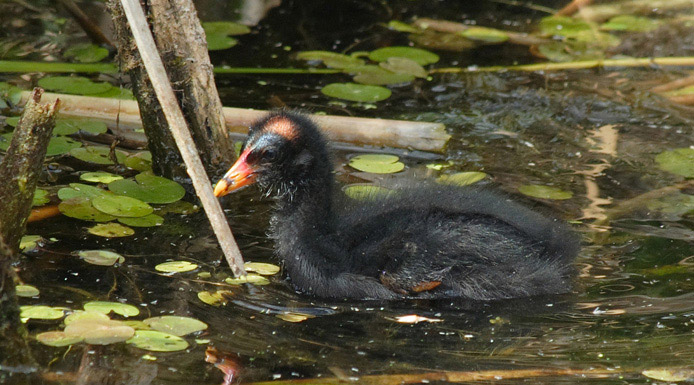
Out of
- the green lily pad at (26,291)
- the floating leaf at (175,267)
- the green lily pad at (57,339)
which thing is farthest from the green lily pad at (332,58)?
the green lily pad at (57,339)

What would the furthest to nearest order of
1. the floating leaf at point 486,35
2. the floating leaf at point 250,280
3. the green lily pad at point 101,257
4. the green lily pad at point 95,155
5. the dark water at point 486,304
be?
→ the floating leaf at point 486,35 < the green lily pad at point 95,155 < the green lily pad at point 101,257 < the floating leaf at point 250,280 < the dark water at point 486,304

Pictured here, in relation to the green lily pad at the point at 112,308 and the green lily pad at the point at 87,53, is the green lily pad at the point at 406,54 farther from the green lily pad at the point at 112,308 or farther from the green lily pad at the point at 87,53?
the green lily pad at the point at 112,308

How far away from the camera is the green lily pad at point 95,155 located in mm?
5324

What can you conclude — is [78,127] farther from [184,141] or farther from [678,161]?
[678,161]

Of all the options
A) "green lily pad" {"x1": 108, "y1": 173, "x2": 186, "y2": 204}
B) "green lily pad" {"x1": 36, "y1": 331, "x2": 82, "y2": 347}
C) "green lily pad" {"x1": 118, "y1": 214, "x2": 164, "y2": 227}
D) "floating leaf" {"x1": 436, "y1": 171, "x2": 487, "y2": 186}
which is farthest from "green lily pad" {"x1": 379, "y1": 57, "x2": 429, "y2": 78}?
"green lily pad" {"x1": 36, "y1": 331, "x2": 82, "y2": 347}

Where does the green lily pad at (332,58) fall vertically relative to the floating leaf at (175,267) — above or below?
above

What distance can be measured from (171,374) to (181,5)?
2199 mm

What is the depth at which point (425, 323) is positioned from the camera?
384cm

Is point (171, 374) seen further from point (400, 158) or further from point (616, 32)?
point (616, 32)

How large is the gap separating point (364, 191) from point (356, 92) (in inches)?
70.8

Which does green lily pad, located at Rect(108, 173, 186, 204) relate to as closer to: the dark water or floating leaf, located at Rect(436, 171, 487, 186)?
the dark water

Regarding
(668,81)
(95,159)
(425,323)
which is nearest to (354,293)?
(425,323)

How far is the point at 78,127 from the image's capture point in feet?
18.4

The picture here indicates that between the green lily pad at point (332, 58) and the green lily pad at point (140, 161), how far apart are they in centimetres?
212
